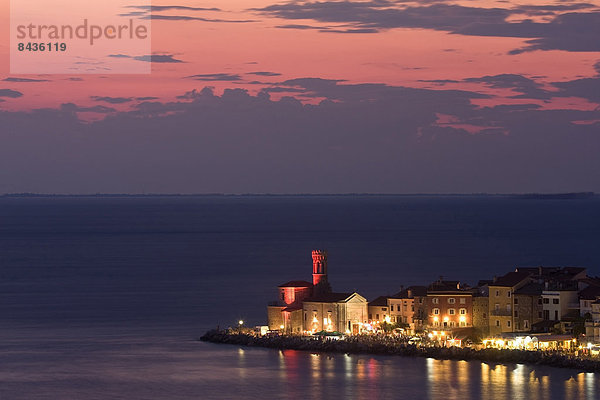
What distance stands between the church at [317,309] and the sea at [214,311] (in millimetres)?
2869

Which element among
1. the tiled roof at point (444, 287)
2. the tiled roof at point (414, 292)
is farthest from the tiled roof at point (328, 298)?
the tiled roof at point (444, 287)

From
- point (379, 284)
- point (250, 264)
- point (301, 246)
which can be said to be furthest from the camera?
point (301, 246)

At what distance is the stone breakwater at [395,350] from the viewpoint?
181ft

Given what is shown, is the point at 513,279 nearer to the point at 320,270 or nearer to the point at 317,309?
the point at 317,309

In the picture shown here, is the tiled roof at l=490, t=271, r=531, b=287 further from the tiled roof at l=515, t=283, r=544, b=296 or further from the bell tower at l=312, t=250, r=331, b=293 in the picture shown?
the bell tower at l=312, t=250, r=331, b=293

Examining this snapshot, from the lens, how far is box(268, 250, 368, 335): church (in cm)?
6406

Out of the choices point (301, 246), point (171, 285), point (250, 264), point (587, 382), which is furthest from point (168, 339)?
point (301, 246)

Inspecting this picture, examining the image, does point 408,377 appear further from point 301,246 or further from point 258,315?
point 301,246

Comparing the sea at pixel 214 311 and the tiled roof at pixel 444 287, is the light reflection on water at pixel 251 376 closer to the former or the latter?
the sea at pixel 214 311

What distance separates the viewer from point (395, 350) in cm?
6006

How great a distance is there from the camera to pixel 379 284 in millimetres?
94062

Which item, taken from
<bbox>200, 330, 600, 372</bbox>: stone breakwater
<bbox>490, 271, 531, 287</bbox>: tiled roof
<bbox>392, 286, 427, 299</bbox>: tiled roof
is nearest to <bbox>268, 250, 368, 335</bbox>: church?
<bbox>200, 330, 600, 372</bbox>: stone breakwater

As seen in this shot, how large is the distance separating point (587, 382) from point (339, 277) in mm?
50051

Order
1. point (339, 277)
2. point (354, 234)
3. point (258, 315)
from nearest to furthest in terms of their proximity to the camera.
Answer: point (258, 315)
point (339, 277)
point (354, 234)
